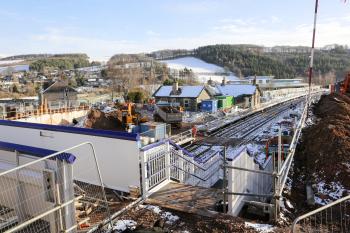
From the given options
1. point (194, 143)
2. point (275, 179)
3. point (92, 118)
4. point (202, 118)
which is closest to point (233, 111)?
point (202, 118)

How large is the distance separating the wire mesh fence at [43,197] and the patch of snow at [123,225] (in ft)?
1.34

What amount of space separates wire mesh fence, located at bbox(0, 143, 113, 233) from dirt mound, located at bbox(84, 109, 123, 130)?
781 inches

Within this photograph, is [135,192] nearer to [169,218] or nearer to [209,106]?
[169,218]

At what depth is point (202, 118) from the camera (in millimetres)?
38688

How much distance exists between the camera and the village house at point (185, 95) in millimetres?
46844

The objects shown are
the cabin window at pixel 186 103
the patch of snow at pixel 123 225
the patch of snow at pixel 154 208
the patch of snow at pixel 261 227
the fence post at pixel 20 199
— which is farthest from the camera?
the cabin window at pixel 186 103

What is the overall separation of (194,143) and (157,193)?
17.6 meters

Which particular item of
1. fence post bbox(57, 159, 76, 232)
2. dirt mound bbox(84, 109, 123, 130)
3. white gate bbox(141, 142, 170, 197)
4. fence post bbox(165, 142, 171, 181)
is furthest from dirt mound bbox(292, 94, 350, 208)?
dirt mound bbox(84, 109, 123, 130)

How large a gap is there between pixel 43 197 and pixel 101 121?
910 inches

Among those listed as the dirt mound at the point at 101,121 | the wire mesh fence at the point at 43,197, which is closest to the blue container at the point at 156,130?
the dirt mound at the point at 101,121

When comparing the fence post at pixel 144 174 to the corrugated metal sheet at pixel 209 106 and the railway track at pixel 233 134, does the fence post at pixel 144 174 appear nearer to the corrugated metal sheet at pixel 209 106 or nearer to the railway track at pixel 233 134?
the railway track at pixel 233 134

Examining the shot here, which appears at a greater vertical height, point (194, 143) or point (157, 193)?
point (157, 193)

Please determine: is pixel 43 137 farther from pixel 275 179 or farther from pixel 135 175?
pixel 275 179

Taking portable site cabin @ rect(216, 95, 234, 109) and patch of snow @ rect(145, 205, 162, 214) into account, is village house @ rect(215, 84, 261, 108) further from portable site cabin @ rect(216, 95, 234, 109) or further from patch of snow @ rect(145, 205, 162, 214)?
patch of snow @ rect(145, 205, 162, 214)
